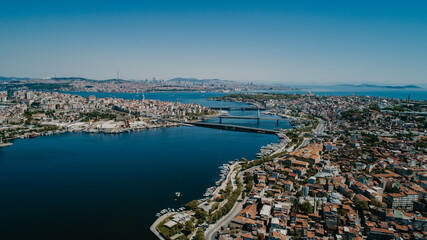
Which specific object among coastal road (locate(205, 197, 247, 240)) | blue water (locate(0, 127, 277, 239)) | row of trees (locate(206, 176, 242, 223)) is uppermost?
row of trees (locate(206, 176, 242, 223))

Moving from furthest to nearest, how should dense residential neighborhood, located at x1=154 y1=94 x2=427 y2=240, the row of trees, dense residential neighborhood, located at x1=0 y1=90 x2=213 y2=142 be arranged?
dense residential neighborhood, located at x1=0 y1=90 x2=213 y2=142
the row of trees
dense residential neighborhood, located at x1=154 y1=94 x2=427 y2=240

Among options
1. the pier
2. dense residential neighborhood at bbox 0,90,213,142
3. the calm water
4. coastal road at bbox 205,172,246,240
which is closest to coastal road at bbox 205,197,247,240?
coastal road at bbox 205,172,246,240

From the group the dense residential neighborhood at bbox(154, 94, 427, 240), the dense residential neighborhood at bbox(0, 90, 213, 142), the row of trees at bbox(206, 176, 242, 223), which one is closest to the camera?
the dense residential neighborhood at bbox(154, 94, 427, 240)

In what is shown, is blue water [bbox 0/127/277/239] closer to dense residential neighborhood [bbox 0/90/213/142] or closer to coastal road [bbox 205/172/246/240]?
coastal road [bbox 205/172/246/240]

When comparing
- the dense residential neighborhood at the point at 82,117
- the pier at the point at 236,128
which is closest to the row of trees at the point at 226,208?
the pier at the point at 236,128

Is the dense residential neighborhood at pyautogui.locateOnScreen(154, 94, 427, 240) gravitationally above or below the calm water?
above

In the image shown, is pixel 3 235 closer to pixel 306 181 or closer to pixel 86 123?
pixel 306 181

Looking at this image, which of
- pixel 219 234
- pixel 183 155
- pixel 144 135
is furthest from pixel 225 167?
pixel 144 135

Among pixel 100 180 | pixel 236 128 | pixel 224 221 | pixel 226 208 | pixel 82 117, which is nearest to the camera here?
pixel 224 221

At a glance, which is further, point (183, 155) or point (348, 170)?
point (183, 155)

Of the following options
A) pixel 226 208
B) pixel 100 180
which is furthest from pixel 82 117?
pixel 226 208

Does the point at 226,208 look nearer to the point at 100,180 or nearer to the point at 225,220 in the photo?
the point at 225,220
